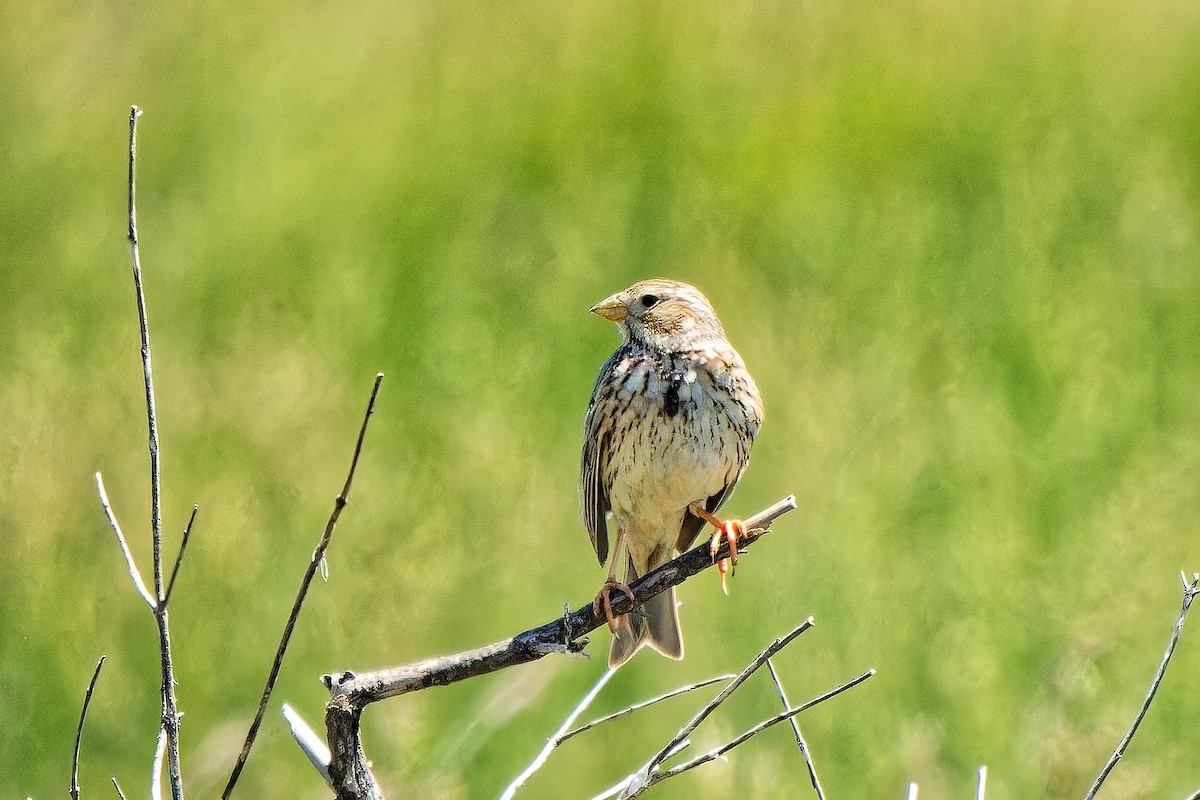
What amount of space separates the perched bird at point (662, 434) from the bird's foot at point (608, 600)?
0.30 m

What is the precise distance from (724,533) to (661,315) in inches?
27.2

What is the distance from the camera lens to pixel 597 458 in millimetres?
4152

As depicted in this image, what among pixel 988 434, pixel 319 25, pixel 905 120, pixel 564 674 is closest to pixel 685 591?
pixel 564 674

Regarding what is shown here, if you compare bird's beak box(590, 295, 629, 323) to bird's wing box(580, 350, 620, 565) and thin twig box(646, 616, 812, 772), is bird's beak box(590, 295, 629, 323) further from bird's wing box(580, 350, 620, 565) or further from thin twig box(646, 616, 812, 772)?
thin twig box(646, 616, 812, 772)

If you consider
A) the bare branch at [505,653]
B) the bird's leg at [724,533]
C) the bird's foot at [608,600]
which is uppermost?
the bird's leg at [724,533]

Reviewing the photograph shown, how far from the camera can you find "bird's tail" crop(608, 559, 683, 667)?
3916 millimetres

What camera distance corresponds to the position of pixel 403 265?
21.8 ft

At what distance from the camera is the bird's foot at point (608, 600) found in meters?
3.26

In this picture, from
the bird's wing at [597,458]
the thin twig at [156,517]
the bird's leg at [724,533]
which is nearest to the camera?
the thin twig at [156,517]

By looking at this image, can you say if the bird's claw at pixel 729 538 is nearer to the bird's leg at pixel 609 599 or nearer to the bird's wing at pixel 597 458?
the bird's leg at pixel 609 599

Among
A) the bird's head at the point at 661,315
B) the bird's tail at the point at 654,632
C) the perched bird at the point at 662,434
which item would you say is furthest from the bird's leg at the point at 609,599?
the bird's head at the point at 661,315

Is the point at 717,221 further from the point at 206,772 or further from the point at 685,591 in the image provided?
the point at 206,772

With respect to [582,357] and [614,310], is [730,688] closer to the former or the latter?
[614,310]

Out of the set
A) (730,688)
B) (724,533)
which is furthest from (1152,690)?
(724,533)
